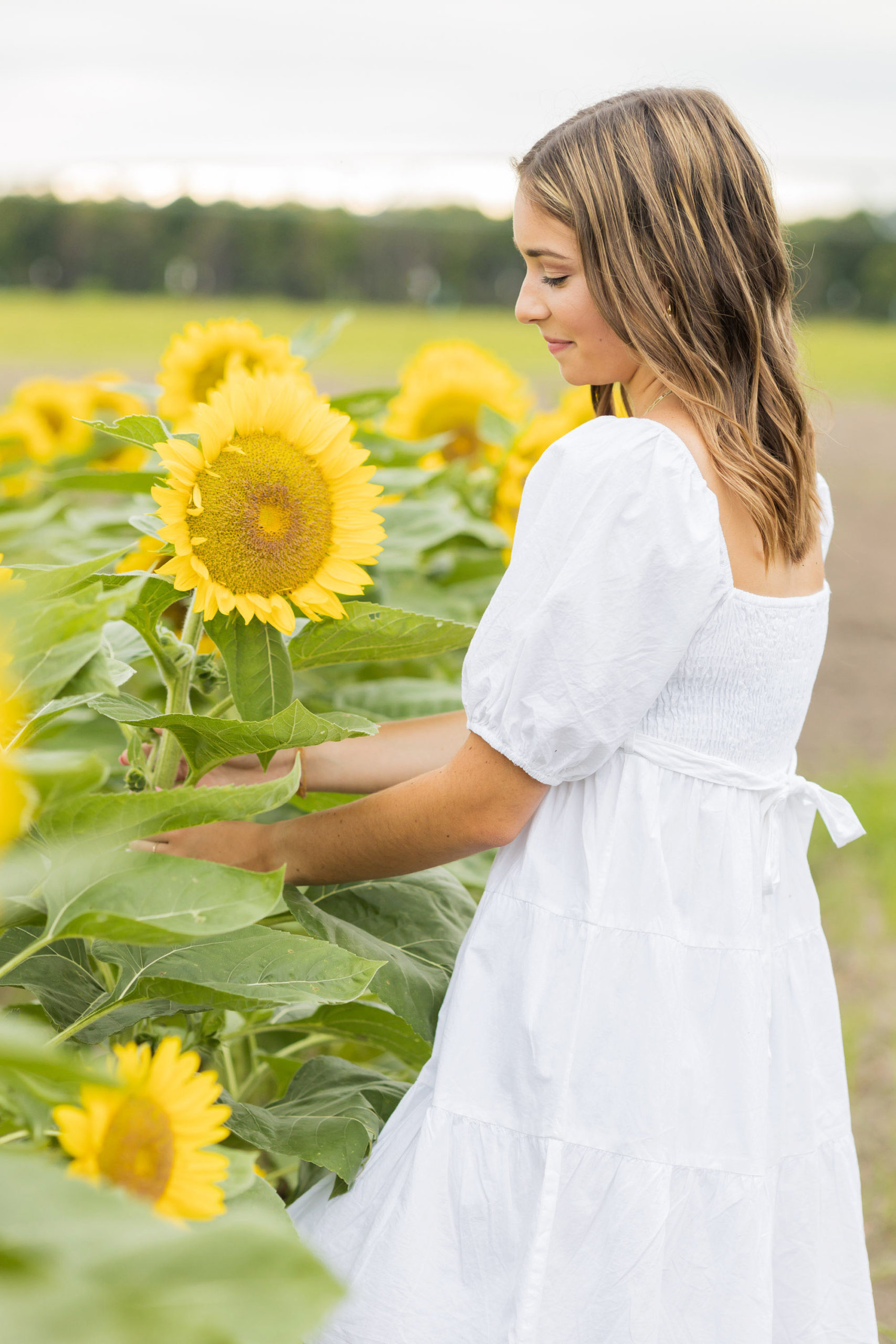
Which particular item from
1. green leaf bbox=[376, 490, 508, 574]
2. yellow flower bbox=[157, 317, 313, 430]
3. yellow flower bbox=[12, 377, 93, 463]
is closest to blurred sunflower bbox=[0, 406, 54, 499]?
yellow flower bbox=[12, 377, 93, 463]

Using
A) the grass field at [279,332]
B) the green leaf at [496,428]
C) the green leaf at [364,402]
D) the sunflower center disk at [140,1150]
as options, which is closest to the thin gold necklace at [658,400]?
the green leaf at [364,402]

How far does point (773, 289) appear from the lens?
123cm

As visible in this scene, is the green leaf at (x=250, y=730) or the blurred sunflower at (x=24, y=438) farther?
the blurred sunflower at (x=24, y=438)

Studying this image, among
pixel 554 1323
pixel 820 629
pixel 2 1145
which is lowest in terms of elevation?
pixel 554 1323

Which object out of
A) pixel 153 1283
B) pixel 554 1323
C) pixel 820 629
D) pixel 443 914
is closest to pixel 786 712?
pixel 820 629

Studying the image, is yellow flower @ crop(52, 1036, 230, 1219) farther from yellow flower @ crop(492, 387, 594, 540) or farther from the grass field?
the grass field

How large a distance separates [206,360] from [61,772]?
1.17 m

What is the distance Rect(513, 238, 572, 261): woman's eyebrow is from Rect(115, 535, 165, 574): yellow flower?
45 cm

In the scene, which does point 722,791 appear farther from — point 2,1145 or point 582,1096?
point 2,1145

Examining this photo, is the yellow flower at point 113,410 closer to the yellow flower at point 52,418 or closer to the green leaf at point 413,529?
the yellow flower at point 52,418

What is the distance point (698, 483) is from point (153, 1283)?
2.60ft

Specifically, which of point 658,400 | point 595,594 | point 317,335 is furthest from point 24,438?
point 595,594

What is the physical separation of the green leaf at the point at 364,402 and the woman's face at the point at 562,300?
21.5 inches

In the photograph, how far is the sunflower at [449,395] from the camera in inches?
84.5
